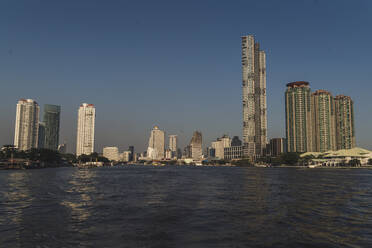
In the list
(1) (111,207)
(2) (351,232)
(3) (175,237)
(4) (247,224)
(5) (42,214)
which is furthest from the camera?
(1) (111,207)

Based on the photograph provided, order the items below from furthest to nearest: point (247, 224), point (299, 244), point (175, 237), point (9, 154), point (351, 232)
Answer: point (9, 154) → point (247, 224) → point (351, 232) → point (175, 237) → point (299, 244)

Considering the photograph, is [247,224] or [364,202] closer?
[247,224]

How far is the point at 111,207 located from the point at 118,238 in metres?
13.7

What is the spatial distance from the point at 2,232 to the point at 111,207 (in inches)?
507

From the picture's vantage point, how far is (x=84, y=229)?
22.2 m

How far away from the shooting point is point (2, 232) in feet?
69.0

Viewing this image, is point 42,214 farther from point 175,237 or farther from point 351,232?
point 351,232

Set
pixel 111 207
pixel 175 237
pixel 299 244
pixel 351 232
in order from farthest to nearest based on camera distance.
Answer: pixel 111 207, pixel 351 232, pixel 175 237, pixel 299 244

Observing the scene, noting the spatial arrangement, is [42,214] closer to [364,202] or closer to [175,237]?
[175,237]

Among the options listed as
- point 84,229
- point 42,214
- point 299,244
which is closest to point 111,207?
point 42,214

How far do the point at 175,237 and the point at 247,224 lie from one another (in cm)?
724

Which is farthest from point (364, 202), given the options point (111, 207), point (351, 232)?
point (111, 207)

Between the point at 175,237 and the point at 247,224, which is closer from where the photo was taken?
the point at 175,237

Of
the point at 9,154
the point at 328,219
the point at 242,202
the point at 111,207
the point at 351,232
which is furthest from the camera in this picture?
the point at 9,154
